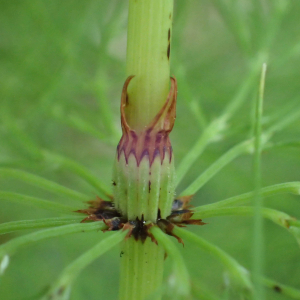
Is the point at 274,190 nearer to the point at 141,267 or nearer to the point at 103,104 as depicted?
the point at 141,267

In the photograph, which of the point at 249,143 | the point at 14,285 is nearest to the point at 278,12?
the point at 249,143

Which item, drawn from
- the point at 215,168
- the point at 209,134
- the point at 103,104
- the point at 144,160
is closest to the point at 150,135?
the point at 144,160

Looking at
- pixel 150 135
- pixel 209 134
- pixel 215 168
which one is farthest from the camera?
pixel 209 134

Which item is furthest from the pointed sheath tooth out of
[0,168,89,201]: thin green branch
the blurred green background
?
the blurred green background

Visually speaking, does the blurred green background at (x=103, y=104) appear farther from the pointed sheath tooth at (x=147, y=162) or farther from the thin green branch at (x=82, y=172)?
the pointed sheath tooth at (x=147, y=162)

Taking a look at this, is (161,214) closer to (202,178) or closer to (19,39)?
(202,178)
